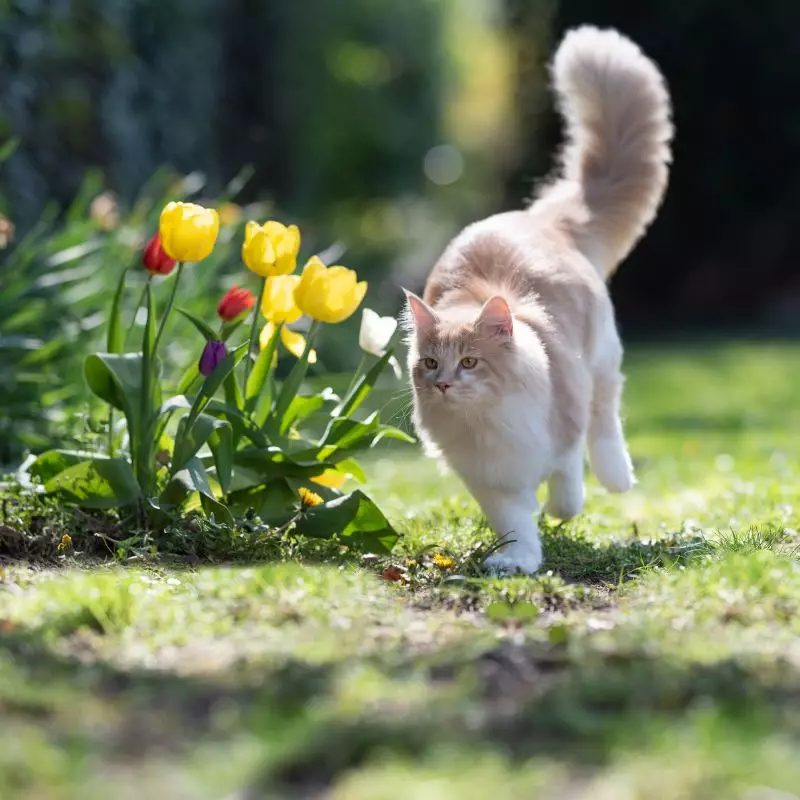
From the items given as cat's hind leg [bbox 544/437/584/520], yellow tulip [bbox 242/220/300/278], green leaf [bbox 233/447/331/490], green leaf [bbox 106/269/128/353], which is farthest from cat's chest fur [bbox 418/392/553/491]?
green leaf [bbox 106/269/128/353]

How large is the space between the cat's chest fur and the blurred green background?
145 cm

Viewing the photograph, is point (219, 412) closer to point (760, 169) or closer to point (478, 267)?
point (478, 267)

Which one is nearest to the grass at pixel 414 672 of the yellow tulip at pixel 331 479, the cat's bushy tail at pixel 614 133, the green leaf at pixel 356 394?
the yellow tulip at pixel 331 479

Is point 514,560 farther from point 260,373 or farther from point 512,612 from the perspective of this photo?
point 260,373

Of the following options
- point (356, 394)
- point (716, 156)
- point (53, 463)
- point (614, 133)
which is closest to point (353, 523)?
point (356, 394)

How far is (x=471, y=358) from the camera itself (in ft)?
13.1

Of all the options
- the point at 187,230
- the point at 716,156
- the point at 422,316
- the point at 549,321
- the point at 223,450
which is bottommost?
the point at 716,156

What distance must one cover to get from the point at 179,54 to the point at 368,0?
1400 cm

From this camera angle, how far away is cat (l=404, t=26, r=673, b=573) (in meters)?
4.01

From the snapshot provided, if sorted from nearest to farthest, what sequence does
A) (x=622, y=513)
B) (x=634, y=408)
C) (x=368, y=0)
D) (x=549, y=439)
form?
(x=549, y=439) → (x=622, y=513) → (x=634, y=408) → (x=368, y=0)

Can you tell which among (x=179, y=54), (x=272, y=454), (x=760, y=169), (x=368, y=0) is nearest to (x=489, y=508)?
(x=272, y=454)

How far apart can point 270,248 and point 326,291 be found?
23 centimetres

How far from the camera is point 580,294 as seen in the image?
4652 mm

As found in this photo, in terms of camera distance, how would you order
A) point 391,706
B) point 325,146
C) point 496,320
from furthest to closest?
point 325,146 → point 496,320 → point 391,706
